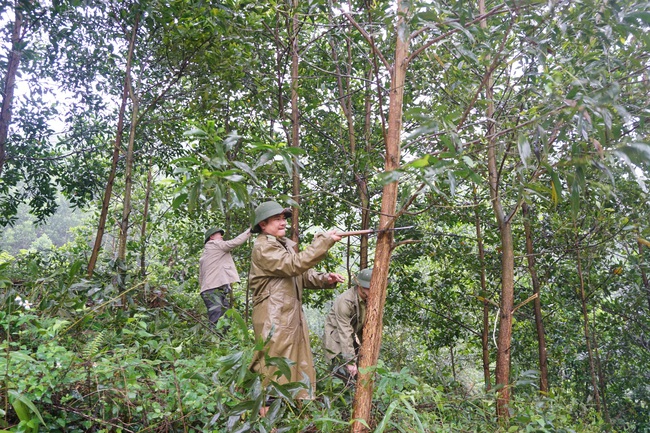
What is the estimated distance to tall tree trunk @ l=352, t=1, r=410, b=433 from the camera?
2285mm

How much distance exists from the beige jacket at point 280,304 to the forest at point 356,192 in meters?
0.26

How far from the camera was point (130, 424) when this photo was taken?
2814 mm

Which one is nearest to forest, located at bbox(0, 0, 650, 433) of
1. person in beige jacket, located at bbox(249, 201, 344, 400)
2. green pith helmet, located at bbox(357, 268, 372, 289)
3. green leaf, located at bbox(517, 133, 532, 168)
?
green leaf, located at bbox(517, 133, 532, 168)

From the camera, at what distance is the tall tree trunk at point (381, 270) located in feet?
7.50

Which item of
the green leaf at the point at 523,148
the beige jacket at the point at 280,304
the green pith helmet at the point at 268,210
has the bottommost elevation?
the beige jacket at the point at 280,304

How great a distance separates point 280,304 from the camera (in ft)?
11.0

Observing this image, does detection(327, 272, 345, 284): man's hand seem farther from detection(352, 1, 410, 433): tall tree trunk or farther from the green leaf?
the green leaf

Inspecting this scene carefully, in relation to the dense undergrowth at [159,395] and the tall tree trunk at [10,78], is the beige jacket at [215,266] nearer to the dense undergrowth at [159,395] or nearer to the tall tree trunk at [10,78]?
the dense undergrowth at [159,395]

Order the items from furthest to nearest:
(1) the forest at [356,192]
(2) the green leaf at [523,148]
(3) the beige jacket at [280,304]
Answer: (3) the beige jacket at [280,304]
(1) the forest at [356,192]
(2) the green leaf at [523,148]

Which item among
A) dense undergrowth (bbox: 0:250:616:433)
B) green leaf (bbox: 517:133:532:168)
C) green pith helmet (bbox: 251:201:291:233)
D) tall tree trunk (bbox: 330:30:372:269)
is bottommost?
dense undergrowth (bbox: 0:250:616:433)

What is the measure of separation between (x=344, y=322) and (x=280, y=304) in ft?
3.04

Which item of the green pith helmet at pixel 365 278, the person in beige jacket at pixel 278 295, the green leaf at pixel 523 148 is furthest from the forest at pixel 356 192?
the green pith helmet at pixel 365 278

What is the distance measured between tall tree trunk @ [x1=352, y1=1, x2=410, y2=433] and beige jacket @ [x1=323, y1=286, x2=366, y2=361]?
1713 mm

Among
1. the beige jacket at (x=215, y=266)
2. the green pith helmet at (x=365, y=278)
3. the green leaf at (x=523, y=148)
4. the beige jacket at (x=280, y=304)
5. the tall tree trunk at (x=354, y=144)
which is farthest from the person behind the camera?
the beige jacket at (x=215, y=266)
